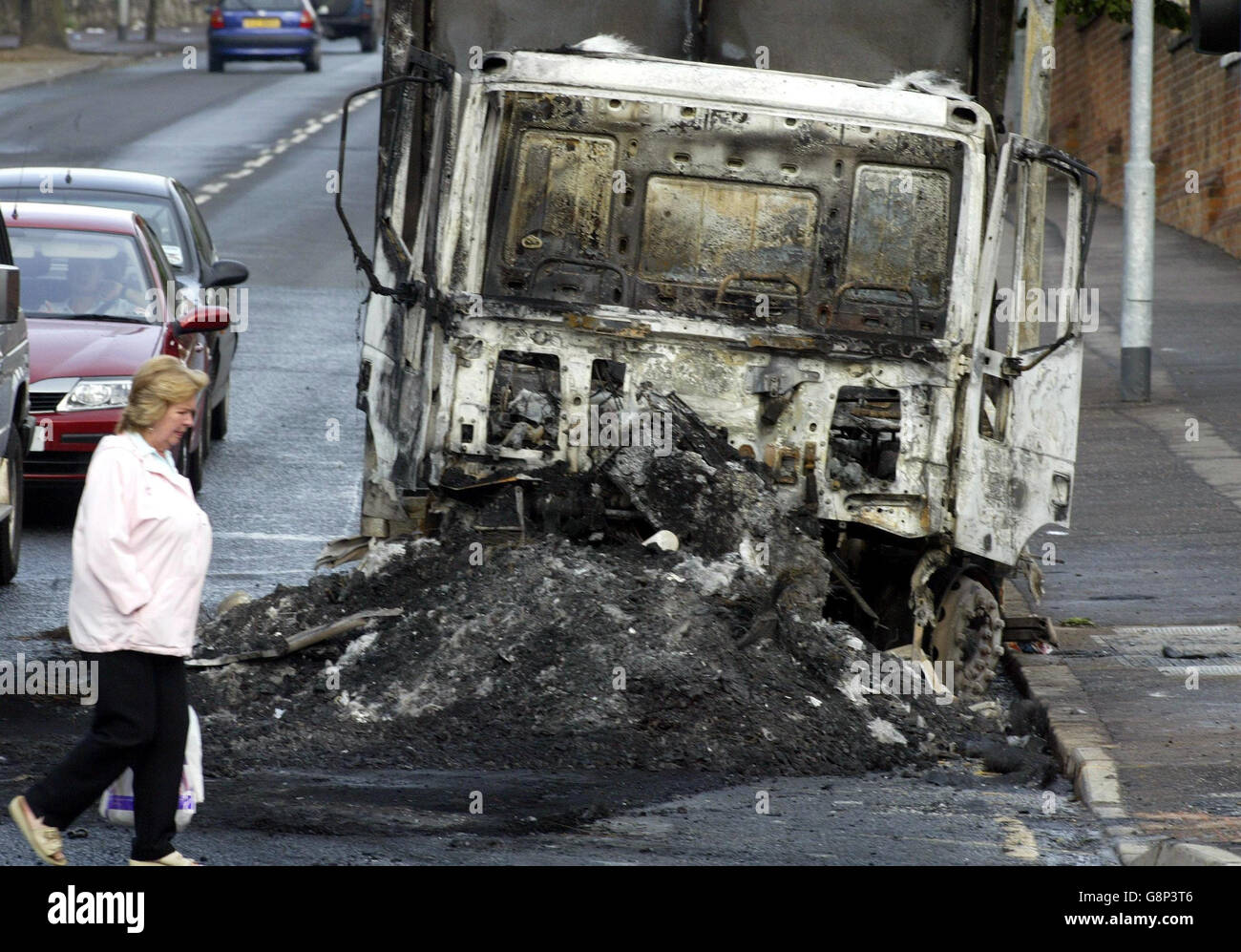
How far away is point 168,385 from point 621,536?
3.09 metres

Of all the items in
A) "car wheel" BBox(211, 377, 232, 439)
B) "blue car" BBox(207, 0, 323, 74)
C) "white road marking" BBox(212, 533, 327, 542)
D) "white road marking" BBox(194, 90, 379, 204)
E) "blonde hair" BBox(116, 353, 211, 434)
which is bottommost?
"white road marking" BBox(212, 533, 327, 542)

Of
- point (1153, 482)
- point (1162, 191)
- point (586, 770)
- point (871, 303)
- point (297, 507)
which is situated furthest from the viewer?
point (1162, 191)

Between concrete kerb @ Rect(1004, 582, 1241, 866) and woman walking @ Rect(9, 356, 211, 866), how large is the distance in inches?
116

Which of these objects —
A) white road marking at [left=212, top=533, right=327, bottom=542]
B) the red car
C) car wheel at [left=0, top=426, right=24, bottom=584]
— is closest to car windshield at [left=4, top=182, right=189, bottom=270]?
the red car

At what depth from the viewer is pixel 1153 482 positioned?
13945mm

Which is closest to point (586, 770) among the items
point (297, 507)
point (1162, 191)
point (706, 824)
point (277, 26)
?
point (706, 824)

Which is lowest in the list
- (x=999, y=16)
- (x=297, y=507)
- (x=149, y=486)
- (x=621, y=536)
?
(x=297, y=507)

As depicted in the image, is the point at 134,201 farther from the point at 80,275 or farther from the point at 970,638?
the point at 970,638

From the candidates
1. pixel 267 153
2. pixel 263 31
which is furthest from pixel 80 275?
Answer: pixel 263 31

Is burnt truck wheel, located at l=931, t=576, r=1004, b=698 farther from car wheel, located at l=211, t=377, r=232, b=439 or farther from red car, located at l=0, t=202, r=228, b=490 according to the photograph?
car wheel, located at l=211, t=377, r=232, b=439

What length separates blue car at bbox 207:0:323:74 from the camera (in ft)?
137

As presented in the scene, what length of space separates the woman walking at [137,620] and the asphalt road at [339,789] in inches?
14.0
